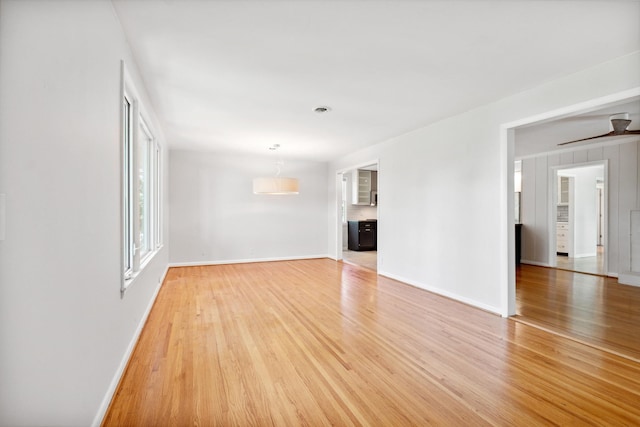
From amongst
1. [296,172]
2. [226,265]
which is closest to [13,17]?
[226,265]

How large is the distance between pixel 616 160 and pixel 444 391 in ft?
20.3

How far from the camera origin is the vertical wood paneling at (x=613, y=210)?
5652 mm

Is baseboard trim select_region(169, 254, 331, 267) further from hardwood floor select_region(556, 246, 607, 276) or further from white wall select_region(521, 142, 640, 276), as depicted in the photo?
hardwood floor select_region(556, 246, 607, 276)

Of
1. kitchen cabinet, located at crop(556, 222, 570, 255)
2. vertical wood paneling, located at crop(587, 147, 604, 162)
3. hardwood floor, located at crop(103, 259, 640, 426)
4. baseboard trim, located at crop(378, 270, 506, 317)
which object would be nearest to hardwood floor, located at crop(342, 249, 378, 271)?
baseboard trim, located at crop(378, 270, 506, 317)

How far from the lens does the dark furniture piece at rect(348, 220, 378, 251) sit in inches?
379

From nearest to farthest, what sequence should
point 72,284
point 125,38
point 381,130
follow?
point 72,284, point 125,38, point 381,130

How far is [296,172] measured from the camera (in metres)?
8.02

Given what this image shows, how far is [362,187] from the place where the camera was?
397 inches

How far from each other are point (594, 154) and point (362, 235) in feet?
18.6

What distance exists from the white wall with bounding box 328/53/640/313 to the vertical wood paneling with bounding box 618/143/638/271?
3537mm

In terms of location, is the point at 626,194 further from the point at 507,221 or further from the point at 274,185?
the point at 274,185

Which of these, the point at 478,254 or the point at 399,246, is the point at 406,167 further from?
the point at 478,254

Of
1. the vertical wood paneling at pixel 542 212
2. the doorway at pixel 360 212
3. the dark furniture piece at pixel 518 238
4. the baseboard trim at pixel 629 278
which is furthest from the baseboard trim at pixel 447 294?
the vertical wood paneling at pixel 542 212

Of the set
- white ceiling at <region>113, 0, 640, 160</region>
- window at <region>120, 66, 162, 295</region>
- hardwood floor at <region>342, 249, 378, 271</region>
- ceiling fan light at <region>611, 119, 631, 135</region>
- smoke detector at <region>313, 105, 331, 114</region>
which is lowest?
hardwood floor at <region>342, 249, 378, 271</region>
